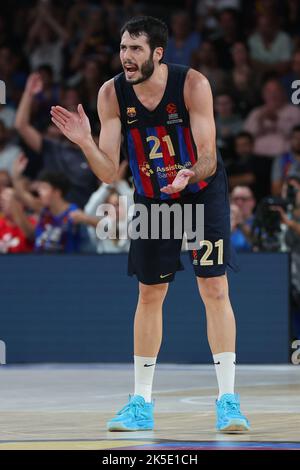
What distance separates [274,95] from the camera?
15289 millimetres

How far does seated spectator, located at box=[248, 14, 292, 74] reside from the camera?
16391mm

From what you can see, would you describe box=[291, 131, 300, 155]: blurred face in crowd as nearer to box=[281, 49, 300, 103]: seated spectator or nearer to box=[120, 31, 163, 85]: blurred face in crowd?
box=[281, 49, 300, 103]: seated spectator

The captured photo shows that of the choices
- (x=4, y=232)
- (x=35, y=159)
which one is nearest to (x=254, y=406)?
(x=4, y=232)

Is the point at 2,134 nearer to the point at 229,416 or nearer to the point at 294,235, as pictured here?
the point at 294,235

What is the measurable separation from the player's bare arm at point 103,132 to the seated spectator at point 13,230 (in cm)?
650

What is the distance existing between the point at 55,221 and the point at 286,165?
2.86 meters

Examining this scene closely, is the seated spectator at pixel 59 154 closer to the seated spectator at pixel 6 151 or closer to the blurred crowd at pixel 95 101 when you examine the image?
the blurred crowd at pixel 95 101

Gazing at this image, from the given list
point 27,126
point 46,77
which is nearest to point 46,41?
point 46,77

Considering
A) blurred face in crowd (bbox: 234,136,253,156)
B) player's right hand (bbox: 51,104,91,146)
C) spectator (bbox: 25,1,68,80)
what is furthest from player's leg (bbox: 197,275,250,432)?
spectator (bbox: 25,1,68,80)

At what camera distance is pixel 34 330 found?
13.1 meters

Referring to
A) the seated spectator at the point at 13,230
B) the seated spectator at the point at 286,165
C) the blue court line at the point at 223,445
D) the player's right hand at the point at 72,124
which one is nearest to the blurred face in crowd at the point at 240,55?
the seated spectator at the point at 286,165

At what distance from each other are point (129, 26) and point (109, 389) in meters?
3.91

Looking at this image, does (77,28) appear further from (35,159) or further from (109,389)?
(109,389)

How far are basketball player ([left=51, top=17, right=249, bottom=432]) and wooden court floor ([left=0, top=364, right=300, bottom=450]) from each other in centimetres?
33
